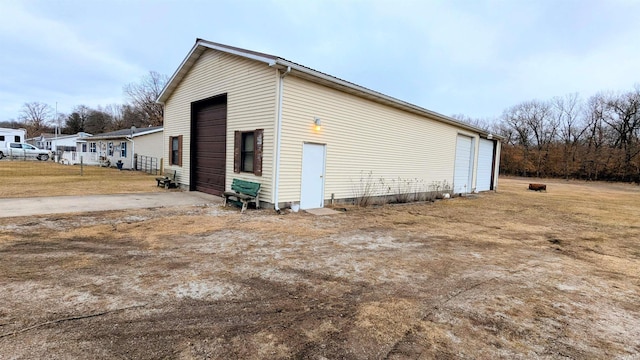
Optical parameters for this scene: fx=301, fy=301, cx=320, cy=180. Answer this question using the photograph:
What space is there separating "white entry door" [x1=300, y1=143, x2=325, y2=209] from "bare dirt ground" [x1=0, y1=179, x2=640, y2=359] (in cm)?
231

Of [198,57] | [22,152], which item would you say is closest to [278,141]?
[198,57]

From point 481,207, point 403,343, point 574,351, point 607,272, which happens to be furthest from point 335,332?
point 481,207

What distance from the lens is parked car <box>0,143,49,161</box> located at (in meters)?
30.2

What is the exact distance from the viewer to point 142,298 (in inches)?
122

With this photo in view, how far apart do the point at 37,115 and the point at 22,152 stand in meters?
42.1

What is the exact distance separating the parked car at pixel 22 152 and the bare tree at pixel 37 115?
37657 mm

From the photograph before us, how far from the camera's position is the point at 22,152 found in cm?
3036

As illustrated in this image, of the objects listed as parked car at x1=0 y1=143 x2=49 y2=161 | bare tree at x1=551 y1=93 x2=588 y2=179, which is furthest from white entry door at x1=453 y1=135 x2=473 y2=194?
parked car at x1=0 y1=143 x2=49 y2=161

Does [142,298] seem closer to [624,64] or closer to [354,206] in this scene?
[354,206]

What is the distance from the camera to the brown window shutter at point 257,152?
8.58 metres

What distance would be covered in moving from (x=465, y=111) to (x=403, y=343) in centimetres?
6091

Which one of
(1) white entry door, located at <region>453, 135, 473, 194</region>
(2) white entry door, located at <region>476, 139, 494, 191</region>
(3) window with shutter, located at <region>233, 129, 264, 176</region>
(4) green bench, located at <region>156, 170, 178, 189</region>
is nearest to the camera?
(3) window with shutter, located at <region>233, 129, 264, 176</region>

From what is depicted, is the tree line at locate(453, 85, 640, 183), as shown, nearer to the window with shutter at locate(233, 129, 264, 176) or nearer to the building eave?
the window with shutter at locate(233, 129, 264, 176)

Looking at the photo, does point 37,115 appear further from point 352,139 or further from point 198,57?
point 352,139
